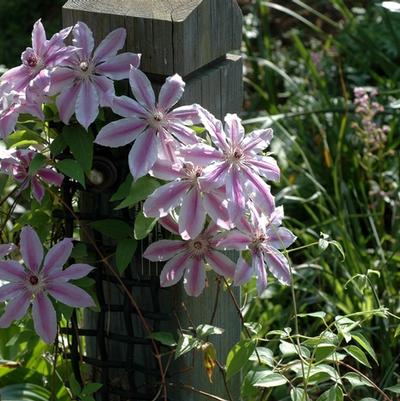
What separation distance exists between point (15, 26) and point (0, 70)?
273 centimetres

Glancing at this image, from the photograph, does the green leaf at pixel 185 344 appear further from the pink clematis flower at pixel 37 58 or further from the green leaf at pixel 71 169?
→ the pink clematis flower at pixel 37 58

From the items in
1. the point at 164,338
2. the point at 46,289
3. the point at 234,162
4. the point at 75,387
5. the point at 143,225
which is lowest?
the point at 75,387

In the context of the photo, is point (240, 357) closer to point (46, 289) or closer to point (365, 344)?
point (365, 344)

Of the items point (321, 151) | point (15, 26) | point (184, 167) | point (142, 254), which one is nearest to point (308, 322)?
point (321, 151)

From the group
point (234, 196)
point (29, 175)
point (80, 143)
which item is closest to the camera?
Answer: point (234, 196)

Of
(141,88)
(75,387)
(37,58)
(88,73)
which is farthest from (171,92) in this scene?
(75,387)

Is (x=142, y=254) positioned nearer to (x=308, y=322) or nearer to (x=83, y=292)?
(x=83, y=292)

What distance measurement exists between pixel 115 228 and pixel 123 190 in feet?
0.38

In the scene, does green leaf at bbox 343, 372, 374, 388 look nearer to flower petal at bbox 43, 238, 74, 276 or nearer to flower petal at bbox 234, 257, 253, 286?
flower petal at bbox 234, 257, 253, 286

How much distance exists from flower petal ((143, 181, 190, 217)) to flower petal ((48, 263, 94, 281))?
179 millimetres

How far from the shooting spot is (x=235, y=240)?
1.72m

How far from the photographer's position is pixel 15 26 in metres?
4.55

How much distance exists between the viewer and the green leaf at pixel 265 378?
175 cm

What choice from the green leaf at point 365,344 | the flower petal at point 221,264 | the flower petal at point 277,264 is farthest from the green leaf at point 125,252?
the green leaf at point 365,344
